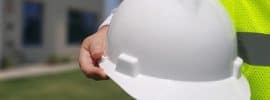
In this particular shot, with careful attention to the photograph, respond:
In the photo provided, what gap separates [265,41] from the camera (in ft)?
4.04

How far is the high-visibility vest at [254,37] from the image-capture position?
1.22 metres

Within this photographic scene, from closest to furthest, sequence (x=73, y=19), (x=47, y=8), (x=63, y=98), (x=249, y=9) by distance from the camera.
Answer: (x=249, y=9) → (x=63, y=98) → (x=47, y=8) → (x=73, y=19)

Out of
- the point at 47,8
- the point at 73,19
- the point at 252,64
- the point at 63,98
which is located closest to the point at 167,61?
the point at 252,64

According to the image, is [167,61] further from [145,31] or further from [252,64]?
[252,64]

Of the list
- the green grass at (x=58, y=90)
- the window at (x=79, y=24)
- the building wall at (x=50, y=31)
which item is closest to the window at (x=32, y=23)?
the building wall at (x=50, y=31)

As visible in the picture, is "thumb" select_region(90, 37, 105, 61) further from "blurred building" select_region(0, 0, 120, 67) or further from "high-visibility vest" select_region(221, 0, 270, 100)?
"blurred building" select_region(0, 0, 120, 67)

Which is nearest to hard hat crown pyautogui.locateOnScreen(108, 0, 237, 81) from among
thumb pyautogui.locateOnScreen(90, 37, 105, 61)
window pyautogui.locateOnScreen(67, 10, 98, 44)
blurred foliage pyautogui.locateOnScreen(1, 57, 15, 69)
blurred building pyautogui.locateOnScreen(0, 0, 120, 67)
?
thumb pyautogui.locateOnScreen(90, 37, 105, 61)

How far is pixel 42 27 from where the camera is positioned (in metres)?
13.5

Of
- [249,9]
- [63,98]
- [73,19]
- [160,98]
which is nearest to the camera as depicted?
[160,98]

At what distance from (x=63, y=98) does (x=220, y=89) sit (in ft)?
16.6

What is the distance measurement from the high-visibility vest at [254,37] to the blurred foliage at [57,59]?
11253mm

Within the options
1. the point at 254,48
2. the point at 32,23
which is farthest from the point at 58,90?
the point at 32,23

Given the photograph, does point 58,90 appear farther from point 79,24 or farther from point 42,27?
point 79,24

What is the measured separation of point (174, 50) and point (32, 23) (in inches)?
495
